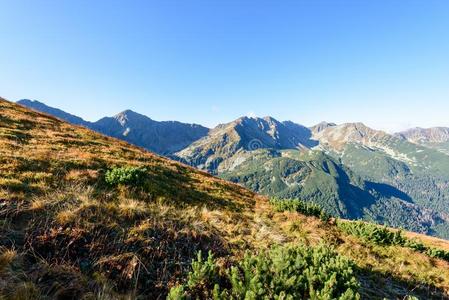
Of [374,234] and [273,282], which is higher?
[273,282]

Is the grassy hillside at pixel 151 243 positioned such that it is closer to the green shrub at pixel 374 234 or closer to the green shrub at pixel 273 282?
the green shrub at pixel 273 282

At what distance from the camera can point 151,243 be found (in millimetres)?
8555

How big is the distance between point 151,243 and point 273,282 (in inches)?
158

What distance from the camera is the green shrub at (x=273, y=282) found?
5.68 metres

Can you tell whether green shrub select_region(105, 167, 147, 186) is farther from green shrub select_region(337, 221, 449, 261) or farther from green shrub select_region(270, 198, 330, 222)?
green shrub select_region(337, 221, 449, 261)

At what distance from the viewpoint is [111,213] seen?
31.1 feet

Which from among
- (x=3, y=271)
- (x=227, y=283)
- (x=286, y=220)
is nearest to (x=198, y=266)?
(x=227, y=283)

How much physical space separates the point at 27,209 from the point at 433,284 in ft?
48.8

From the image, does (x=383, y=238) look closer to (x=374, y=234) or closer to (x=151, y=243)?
(x=374, y=234)

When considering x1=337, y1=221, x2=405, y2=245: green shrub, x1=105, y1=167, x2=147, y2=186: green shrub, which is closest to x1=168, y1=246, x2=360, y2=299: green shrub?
x1=105, y1=167, x2=147, y2=186: green shrub

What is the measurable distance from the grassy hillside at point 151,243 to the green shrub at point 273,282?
0.03 meters

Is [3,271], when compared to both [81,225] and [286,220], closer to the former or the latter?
[81,225]

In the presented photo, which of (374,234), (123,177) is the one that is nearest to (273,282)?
(123,177)

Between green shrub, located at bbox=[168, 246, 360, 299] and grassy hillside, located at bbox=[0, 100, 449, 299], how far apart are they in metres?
0.03
